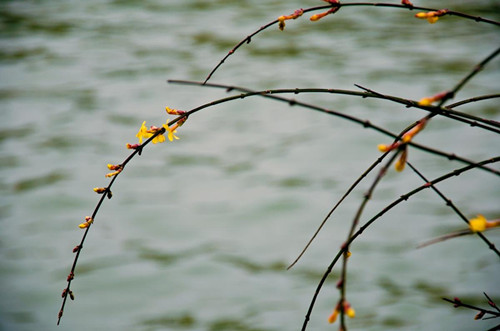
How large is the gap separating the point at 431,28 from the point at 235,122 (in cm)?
240

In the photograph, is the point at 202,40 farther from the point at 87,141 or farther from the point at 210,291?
the point at 210,291

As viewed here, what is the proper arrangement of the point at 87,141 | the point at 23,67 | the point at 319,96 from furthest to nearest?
1. the point at 23,67
2. the point at 319,96
3. the point at 87,141

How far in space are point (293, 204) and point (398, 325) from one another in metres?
0.91

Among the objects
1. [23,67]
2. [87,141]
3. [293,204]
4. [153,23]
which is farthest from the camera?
[153,23]

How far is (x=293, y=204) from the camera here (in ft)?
10.1

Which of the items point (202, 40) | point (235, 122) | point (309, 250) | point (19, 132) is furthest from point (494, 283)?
point (202, 40)

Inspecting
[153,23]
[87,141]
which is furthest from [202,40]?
[87,141]

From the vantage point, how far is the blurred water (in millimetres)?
2514

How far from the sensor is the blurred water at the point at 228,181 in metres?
2.51

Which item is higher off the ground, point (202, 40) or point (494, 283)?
point (202, 40)

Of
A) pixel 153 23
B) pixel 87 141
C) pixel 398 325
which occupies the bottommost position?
pixel 398 325

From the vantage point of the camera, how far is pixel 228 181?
3297 millimetres

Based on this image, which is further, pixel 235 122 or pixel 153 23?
pixel 153 23

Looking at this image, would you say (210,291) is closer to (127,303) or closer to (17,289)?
(127,303)
